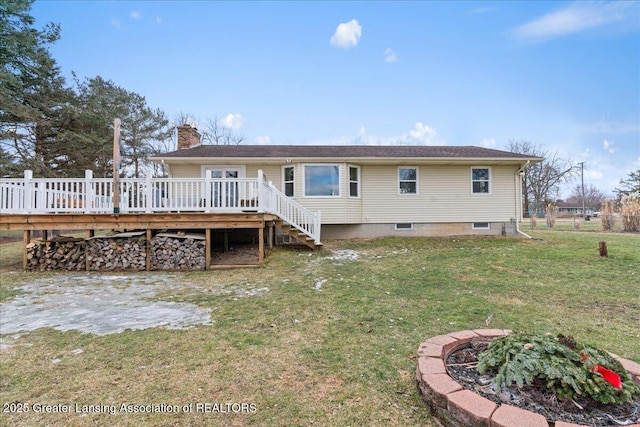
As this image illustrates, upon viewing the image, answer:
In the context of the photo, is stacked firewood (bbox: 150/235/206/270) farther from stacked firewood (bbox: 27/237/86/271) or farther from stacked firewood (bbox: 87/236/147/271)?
stacked firewood (bbox: 27/237/86/271)

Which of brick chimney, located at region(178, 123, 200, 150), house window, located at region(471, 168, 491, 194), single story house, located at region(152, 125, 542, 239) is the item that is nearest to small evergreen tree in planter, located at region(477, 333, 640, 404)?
single story house, located at region(152, 125, 542, 239)

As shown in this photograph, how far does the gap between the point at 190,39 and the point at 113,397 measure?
52.8 ft

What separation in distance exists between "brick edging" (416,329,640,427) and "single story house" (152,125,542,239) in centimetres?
899

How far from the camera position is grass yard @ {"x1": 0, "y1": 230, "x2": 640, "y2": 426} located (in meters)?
2.29

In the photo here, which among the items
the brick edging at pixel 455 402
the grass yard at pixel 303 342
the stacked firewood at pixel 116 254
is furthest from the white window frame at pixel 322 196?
the brick edging at pixel 455 402

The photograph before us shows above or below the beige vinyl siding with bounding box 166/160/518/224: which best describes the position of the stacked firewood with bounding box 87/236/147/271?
below

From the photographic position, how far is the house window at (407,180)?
12.3 meters

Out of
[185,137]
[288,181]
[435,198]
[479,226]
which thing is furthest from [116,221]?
[479,226]

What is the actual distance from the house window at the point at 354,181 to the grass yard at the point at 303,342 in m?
5.22

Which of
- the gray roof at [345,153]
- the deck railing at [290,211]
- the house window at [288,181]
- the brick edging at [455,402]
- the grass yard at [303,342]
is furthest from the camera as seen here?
the house window at [288,181]

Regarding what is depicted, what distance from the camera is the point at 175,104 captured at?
30.0m

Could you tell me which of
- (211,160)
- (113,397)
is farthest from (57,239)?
(113,397)

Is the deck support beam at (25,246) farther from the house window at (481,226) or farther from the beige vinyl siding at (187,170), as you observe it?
the house window at (481,226)

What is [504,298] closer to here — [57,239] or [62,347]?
[62,347]
